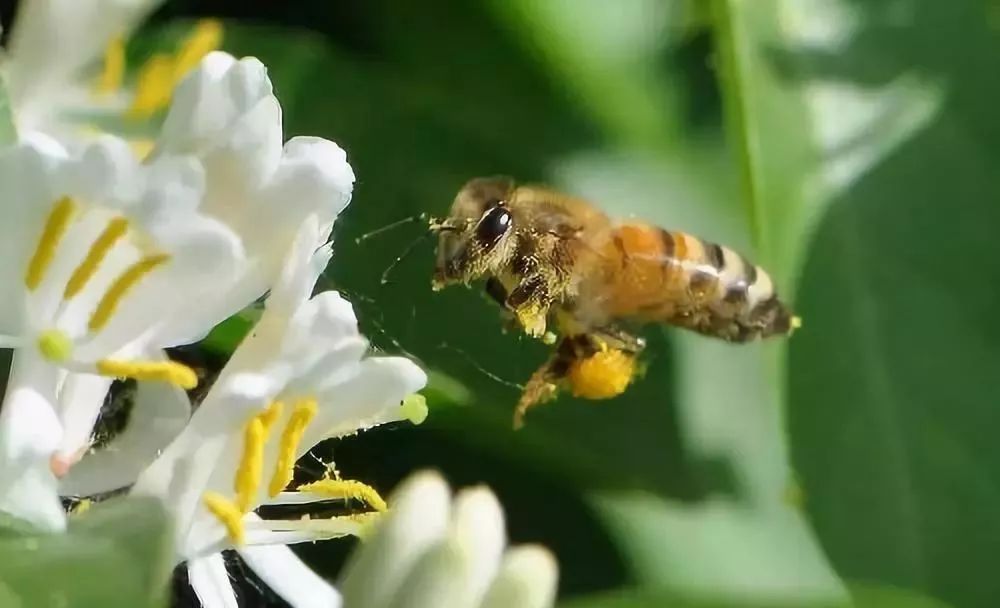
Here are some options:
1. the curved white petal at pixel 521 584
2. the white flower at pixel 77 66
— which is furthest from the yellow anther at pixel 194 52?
the curved white petal at pixel 521 584

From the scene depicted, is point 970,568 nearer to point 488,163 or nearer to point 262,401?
point 488,163

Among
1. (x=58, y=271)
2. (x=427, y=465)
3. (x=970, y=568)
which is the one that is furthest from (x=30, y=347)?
(x=970, y=568)

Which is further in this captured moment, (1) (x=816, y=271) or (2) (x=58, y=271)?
(1) (x=816, y=271)

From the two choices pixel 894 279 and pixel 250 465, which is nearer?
pixel 250 465

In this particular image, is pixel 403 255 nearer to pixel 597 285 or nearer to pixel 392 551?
pixel 597 285

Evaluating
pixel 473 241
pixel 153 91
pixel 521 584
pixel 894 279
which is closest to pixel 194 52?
pixel 153 91

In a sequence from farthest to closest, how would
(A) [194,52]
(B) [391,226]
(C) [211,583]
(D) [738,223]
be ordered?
(D) [738,223] < (B) [391,226] < (A) [194,52] < (C) [211,583]
